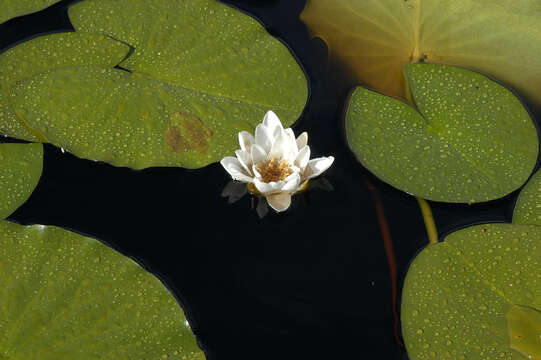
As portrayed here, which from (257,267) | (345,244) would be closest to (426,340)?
(345,244)

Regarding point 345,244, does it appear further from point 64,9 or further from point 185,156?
point 64,9

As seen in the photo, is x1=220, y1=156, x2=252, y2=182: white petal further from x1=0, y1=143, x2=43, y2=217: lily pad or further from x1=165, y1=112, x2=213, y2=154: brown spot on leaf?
x1=0, y1=143, x2=43, y2=217: lily pad

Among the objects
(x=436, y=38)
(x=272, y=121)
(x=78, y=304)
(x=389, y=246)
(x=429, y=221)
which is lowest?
(x=78, y=304)

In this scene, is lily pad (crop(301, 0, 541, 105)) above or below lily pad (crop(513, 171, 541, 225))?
above

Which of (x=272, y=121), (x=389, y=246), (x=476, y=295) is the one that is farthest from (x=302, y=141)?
(x=476, y=295)

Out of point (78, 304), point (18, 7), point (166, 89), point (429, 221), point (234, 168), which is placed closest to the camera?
point (78, 304)

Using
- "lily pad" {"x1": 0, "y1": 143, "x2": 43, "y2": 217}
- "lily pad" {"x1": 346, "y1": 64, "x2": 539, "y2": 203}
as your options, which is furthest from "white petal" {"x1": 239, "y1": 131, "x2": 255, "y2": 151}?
"lily pad" {"x1": 0, "y1": 143, "x2": 43, "y2": 217}

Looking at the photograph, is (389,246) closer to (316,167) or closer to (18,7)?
(316,167)

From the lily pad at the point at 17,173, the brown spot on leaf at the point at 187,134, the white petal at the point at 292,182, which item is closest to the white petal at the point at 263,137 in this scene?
the white petal at the point at 292,182
